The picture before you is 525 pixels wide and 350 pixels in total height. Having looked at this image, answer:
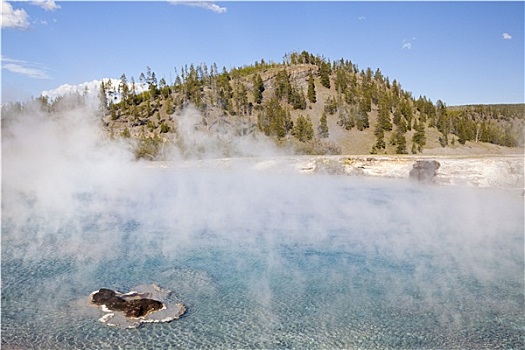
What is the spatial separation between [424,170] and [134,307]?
1741cm

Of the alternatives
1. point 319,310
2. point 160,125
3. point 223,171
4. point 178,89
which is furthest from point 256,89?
point 319,310

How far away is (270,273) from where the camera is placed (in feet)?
23.7

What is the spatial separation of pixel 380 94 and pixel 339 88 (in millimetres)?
5166

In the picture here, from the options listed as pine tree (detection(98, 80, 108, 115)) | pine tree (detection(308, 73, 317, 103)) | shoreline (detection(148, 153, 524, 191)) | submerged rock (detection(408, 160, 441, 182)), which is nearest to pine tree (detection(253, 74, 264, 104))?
pine tree (detection(308, 73, 317, 103))

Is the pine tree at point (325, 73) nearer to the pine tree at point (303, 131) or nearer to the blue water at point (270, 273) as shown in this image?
the pine tree at point (303, 131)

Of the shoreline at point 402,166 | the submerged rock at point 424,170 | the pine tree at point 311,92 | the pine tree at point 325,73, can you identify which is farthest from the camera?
the pine tree at point 325,73

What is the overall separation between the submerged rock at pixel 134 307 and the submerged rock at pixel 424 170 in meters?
16.5

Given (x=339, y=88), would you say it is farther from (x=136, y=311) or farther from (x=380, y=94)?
(x=136, y=311)

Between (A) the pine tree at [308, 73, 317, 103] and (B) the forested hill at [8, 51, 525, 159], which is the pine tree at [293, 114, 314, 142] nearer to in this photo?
(B) the forested hill at [8, 51, 525, 159]

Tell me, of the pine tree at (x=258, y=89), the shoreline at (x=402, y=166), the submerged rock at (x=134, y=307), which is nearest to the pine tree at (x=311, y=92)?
the pine tree at (x=258, y=89)

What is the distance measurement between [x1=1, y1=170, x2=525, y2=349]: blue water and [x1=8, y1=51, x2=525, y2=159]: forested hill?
85.2 feet

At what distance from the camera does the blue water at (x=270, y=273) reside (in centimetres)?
524

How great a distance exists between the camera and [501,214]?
504 inches

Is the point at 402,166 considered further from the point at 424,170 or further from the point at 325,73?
the point at 325,73
